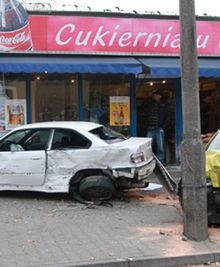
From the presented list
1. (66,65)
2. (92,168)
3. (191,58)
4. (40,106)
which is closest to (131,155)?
(92,168)

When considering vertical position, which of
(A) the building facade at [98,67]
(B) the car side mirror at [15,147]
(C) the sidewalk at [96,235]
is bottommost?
(C) the sidewalk at [96,235]

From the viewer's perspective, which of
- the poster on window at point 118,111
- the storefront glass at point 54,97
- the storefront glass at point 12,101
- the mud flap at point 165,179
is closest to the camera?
the mud flap at point 165,179

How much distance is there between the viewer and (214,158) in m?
8.41

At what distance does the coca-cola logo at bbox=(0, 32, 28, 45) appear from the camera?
13055 mm

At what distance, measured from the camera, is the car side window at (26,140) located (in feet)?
34.5

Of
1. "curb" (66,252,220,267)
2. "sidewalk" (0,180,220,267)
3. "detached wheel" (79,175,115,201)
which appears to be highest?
"detached wheel" (79,175,115,201)

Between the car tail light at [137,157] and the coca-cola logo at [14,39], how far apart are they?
191 inches

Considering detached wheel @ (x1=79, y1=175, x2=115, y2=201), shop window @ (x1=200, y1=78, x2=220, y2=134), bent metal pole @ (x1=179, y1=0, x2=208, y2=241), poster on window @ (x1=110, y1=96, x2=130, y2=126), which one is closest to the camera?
bent metal pole @ (x1=179, y1=0, x2=208, y2=241)

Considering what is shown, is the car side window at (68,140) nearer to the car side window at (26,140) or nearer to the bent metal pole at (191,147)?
the car side window at (26,140)

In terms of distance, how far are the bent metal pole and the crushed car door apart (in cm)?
350

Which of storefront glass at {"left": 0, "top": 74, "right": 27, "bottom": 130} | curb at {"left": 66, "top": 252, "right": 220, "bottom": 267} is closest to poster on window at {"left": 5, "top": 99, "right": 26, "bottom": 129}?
Answer: storefront glass at {"left": 0, "top": 74, "right": 27, "bottom": 130}

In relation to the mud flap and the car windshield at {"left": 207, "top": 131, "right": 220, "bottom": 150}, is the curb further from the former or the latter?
the mud flap

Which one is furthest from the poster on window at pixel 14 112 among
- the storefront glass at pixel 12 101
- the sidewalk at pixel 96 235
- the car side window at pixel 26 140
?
the sidewalk at pixel 96 235

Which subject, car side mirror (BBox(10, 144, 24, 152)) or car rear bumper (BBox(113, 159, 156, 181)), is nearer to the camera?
car rear bumper (BBox(113, 159, 156, 181))
